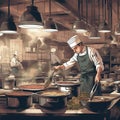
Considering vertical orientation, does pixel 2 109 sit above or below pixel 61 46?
below

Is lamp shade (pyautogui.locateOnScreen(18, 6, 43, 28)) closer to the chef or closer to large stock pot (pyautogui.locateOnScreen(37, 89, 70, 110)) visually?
large stock pot (pyautogui.locateOnScreen(37, 89, 70, 110))

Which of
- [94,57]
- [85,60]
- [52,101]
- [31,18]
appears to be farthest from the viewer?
[85,60]

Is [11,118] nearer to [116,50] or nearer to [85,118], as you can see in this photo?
[85,118]

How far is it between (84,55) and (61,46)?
1009 centimetres

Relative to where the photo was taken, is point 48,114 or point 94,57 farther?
point 94,57

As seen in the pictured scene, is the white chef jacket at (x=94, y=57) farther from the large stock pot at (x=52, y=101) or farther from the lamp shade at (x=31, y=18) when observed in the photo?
the large stock pot at (x=52, y=101)

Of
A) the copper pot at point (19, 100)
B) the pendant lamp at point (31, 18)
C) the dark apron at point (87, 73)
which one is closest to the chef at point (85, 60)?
the dark apron at point (87, 73)

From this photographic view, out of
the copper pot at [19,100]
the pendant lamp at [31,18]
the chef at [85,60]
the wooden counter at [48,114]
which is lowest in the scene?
the wooden counter at [48,114]

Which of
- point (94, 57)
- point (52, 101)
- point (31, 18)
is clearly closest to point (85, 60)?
point (94, 57)

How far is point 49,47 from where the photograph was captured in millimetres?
15602

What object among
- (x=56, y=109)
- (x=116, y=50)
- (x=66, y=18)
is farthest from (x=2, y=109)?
(x=116, y=50)

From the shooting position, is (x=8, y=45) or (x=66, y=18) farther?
(x=8, y=45)

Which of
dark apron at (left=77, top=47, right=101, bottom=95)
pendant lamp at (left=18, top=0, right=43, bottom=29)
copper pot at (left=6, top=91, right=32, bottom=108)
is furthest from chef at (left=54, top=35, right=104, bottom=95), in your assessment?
copper pot at (left=6, top=91, right=32, bottom=108)

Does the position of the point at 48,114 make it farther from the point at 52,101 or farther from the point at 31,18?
the point at 31,18
